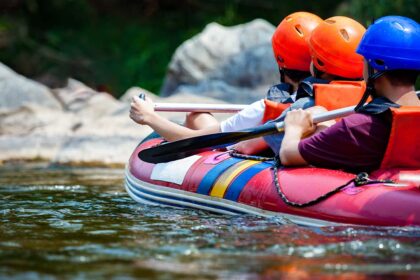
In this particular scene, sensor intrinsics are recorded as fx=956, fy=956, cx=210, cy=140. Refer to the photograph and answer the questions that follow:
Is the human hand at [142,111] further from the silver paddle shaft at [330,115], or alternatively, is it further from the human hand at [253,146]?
the silver paddle shaft at [330,115]

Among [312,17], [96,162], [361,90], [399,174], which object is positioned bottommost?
[96,162]

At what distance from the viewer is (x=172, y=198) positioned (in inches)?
227

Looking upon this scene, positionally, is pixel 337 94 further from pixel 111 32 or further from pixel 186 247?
pixel 111 32

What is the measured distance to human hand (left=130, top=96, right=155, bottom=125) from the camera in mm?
6051

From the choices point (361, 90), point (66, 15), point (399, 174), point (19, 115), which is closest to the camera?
point (399, 174)

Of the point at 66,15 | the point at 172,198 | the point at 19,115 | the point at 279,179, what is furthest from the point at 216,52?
the point at 279,179

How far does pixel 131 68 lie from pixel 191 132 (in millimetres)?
10270

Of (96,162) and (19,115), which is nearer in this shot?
(96,162)

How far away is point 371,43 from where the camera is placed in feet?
15.4

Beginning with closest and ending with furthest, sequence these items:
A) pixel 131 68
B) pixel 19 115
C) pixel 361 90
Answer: pixel 361 90 < pixel 19 115 < pixel 131 68

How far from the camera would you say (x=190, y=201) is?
5.59 meters

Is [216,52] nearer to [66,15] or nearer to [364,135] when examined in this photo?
[66,15]

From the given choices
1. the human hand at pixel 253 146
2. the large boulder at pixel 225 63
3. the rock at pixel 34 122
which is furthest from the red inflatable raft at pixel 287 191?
the large boulder at pixel 225 63

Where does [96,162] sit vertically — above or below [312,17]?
below
